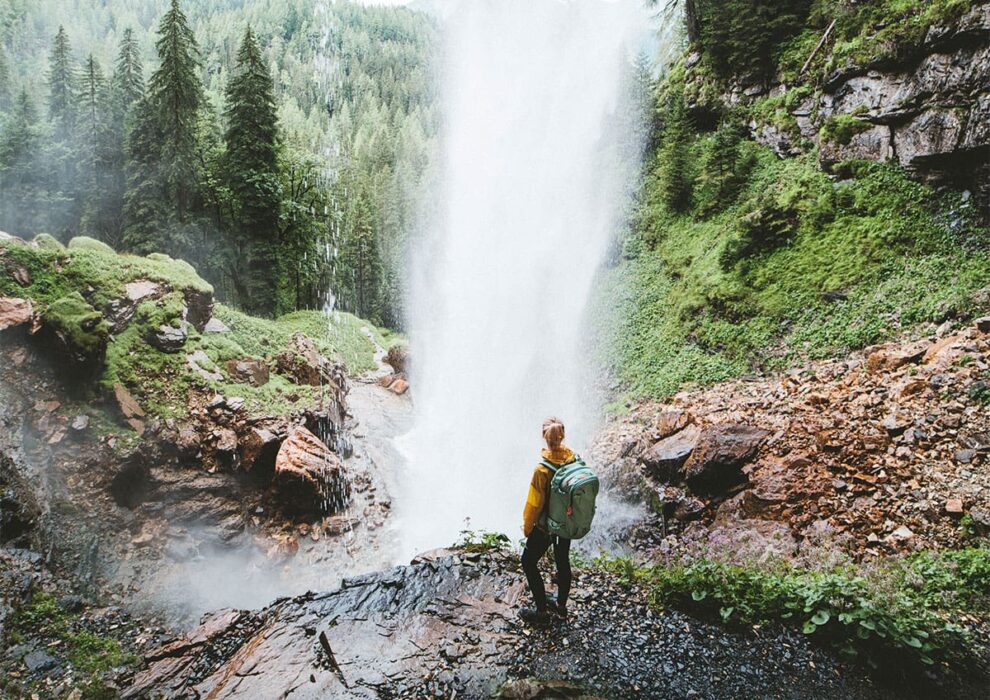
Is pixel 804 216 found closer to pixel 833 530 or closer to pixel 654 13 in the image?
pixel 833 530

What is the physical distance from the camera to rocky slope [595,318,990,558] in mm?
5812

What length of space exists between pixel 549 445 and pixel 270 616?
171 inches

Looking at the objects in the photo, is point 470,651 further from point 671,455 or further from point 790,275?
point 790,275

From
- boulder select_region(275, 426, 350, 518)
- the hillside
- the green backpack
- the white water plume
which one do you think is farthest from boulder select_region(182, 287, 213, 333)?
the hillside

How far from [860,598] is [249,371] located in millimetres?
13186

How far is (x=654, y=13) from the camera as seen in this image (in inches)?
901

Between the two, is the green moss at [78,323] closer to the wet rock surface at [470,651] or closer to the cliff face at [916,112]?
the wet rock surface at [470,651]

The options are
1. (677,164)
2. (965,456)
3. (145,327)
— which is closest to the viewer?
(965,456)

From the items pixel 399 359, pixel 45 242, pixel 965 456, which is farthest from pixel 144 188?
pixel 965 456

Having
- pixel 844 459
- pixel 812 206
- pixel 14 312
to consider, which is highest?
pixel 812 206

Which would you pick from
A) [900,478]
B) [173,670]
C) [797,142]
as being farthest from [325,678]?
[797,142]

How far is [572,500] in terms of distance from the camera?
154 inches

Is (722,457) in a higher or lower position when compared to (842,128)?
lower

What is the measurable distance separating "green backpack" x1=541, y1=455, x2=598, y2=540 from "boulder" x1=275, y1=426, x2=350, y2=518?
330 inches
